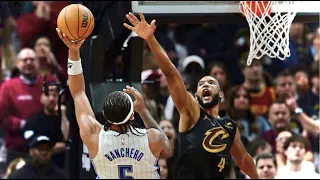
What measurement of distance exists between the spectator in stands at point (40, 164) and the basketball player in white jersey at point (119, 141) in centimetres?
196

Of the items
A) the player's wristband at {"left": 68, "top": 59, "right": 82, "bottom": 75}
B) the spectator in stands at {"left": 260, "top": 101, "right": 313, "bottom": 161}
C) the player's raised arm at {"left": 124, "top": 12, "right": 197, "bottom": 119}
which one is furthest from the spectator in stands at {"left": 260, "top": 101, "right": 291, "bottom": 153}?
the player's wristband at {"left": 68, "top": 59, "right": 82, "bottom": 75}

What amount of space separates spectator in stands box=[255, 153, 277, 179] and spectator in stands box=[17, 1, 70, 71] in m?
2.43

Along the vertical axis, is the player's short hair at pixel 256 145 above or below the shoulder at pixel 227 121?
below

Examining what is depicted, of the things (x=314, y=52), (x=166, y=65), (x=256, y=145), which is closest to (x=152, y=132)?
(x=166, y=65)

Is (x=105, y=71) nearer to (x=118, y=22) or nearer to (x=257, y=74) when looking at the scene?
(x=118, y=22)

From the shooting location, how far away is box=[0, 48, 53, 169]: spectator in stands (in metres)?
8.70

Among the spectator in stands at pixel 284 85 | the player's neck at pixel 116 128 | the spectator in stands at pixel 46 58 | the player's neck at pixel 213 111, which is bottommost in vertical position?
the player's neck at pixel 116 128

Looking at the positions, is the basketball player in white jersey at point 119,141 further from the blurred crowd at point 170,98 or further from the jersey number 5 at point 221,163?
the blurred crowd at point 170,98

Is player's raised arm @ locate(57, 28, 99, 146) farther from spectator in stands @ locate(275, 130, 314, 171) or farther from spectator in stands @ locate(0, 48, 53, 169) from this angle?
spectator in stands @ locate(275, 130, 314, 171)

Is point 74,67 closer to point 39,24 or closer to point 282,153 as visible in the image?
point 39,24

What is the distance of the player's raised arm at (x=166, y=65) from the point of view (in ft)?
21.6

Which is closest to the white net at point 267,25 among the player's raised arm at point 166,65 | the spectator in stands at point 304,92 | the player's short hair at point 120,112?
the player's raised arm at point 166,65

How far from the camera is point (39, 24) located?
935 centimetres

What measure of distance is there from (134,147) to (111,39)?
175 cm
